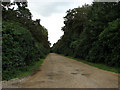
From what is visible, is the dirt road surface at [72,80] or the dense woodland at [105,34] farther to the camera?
the dense woodland at [105,34]

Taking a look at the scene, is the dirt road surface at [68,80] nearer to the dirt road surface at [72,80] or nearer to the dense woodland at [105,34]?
the dirt road surface at [72,80]

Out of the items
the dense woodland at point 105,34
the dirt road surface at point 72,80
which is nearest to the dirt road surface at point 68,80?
the dirt road surface at point 72,80

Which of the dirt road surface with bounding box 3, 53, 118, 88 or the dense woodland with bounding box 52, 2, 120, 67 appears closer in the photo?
the dirt road surface with bounding box 3, 53, 118, 88

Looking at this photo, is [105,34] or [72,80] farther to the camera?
[105,34]

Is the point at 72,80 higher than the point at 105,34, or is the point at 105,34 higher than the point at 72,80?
the point at 105,34

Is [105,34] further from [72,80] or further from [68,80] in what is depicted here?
[68,80]

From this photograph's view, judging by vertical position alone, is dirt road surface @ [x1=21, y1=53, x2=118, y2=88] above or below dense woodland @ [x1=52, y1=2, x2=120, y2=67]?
below

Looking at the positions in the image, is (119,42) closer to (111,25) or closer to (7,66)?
(111,25)

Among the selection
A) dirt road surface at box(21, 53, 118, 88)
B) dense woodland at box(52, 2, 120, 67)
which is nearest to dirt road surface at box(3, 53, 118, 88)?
dirt road surface at box(21, 53, 118, 88)

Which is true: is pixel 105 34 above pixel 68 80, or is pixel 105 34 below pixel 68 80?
above

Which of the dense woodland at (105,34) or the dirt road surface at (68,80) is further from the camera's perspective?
the dense woodland at (105,34)

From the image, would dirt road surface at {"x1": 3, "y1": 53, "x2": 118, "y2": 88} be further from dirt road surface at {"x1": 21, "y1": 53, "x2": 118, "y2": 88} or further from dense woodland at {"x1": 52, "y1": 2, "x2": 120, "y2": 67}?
dense woodland at {"x1": 52, "y1": 2, "x2": 120, "y2": 67}

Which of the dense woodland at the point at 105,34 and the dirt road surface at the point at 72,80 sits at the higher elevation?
the dense woodland at the point at 105,34

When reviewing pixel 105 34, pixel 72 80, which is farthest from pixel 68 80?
pixel 105 34
